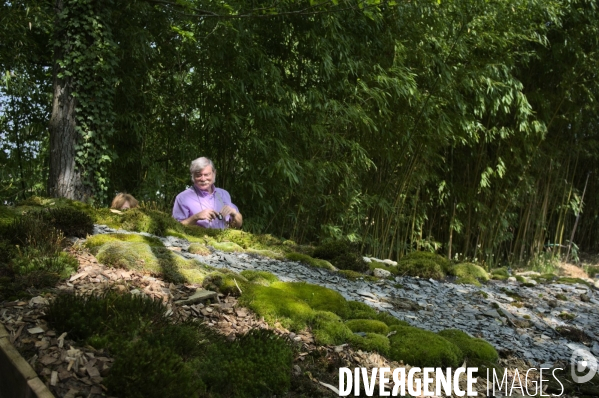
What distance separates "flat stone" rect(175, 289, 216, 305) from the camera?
2.39 m

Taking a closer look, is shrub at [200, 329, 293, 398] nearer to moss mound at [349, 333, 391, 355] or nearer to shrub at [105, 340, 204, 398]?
shrub at [105, 340, 204, 398]

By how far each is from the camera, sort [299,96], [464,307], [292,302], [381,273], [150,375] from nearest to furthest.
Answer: [150,375]
[292,302]
[464,307]
[381,273]
[299,96]

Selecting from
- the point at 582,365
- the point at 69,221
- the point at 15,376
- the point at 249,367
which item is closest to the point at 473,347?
the point at 582,365

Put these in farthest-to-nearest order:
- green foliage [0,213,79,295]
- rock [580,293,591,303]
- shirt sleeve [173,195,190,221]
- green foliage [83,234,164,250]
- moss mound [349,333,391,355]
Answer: rock [580,293,591,303] → shirt sleeve [173,195,190,221] → green foliage [83,234,164,250] → moss mound [349,333,391,355] → green foliage [0,213,79,295]

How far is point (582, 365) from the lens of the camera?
296cm

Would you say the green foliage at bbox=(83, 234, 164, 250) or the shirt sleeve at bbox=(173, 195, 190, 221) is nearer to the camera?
the green foliage at bbox=(83, 234, 164, 250)

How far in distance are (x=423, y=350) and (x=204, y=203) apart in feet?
7.92

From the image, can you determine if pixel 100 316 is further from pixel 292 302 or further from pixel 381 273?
pixel 381 273

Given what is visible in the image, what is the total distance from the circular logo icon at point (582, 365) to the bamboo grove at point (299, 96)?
8.36 feet

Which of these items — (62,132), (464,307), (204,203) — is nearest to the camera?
(464,307)

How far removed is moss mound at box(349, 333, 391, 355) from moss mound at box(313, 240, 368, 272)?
163 centimetres

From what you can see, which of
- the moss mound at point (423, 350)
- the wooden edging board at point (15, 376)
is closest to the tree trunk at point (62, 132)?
the wooden edging board at point (15, 376)

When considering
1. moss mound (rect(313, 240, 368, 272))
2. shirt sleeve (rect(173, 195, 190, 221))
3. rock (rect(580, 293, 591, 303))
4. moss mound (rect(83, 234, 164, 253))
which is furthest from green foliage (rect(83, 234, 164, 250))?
rock (rect(580, 293, 591, 303))

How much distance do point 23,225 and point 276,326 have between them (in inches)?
60.1
